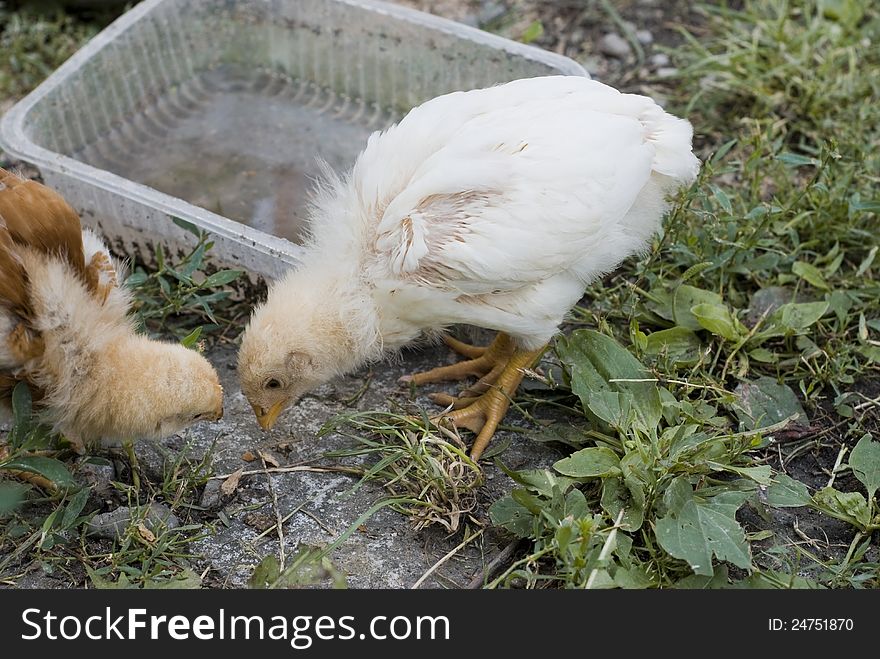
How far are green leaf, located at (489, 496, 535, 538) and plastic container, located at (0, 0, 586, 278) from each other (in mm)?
1430

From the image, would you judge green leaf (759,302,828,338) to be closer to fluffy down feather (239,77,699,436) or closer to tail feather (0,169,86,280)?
fluffy down feather (239,77,699,436)

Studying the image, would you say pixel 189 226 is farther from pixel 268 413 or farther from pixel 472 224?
pixel 472 224

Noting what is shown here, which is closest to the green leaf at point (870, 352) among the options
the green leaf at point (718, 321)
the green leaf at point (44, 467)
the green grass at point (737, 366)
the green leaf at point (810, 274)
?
the green grass at point (737, 366)

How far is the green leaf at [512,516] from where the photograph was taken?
2707 mm

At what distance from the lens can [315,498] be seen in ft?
9.73

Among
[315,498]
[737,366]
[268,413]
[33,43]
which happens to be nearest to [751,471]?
[737,366]

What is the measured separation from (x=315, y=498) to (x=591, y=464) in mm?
816

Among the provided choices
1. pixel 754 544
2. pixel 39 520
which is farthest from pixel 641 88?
pixel 39 520

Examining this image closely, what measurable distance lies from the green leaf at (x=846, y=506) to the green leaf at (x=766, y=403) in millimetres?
352

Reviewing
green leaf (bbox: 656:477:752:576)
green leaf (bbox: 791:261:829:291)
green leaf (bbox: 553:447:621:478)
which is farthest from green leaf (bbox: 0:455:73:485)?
green leaf (bbox: 791:261:829:291)

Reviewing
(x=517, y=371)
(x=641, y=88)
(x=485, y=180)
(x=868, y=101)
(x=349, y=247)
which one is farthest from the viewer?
(x=641, y=88)

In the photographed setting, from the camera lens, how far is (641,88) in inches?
180
